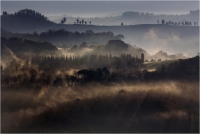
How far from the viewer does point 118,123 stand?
514 feet

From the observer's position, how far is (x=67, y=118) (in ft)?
515

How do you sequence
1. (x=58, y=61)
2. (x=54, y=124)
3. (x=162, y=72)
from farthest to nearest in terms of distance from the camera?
(x=58, y=61), (x=162, y=72), (x=54, y=124)

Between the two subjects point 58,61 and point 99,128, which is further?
point 58,61

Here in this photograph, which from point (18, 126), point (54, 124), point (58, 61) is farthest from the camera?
point (58, 61)

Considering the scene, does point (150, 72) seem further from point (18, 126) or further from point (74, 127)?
point (18, 126)

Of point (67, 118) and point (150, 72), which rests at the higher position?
point (150, 72)

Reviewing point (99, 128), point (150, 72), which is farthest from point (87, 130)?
point (150, 72)

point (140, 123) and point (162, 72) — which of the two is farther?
point (162, 72)

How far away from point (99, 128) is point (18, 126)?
3808 cm

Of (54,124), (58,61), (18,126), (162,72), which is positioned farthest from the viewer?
(58,61)

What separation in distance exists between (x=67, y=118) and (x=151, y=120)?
4179cm

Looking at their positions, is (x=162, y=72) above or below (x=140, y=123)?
above

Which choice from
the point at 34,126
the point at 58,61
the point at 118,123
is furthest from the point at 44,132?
the point at 58,61

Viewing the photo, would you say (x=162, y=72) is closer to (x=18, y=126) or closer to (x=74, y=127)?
(x=74, y=127)
